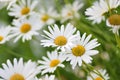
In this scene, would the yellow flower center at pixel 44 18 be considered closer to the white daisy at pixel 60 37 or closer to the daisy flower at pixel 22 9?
the daisy flower at pixel 22 9

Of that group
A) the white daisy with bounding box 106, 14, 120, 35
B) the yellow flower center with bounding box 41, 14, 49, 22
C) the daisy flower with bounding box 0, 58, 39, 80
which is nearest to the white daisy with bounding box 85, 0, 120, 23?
the white daisy with bounding box 106, 14, 120, 35

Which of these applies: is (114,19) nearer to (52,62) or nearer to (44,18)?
(52,62)

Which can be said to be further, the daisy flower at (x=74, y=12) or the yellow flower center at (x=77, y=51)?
the daisy flower at (x=74, y=12)

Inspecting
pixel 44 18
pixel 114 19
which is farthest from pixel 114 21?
pixel 44 18

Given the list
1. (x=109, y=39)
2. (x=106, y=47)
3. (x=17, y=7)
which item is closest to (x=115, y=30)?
(x=109, y=39)

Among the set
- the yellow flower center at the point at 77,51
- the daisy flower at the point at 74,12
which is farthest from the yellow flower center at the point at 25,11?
the yellow flower center at the point at 77,51

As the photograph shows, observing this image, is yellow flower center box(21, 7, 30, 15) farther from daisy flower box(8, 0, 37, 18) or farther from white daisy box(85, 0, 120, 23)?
white daisy box(85, 0, 120, 23)
